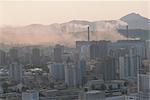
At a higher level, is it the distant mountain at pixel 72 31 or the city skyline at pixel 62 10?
the city skyline at pixel 62 10

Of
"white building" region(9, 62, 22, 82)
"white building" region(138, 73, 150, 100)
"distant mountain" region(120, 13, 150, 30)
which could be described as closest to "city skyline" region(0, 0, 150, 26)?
"distant mountain" region(120, 13, 150, 30)

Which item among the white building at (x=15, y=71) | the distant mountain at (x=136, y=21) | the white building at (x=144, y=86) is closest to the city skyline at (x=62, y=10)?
the distant mountain at (x=136, y=21)

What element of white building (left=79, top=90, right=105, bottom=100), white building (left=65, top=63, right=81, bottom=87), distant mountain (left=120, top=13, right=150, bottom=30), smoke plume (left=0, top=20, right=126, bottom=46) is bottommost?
white building (left=79, top=90, right=105, bottom=100)

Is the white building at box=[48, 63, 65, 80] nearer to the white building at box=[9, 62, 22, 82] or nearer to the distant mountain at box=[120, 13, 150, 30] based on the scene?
the white building at box=[9, 62, 22, 82]

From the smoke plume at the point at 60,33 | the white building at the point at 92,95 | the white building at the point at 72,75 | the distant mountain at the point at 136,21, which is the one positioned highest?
the distant mountain at the point at 136,21

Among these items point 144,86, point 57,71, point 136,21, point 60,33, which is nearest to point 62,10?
point 60,33

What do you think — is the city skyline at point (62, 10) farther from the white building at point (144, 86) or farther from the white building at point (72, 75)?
the white building at point (144, 86)

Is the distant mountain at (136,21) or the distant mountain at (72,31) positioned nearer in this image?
the distant mountain at (72,31)

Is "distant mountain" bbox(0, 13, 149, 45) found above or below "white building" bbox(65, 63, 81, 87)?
above

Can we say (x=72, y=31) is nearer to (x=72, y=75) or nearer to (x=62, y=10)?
(x=62, y=10)
